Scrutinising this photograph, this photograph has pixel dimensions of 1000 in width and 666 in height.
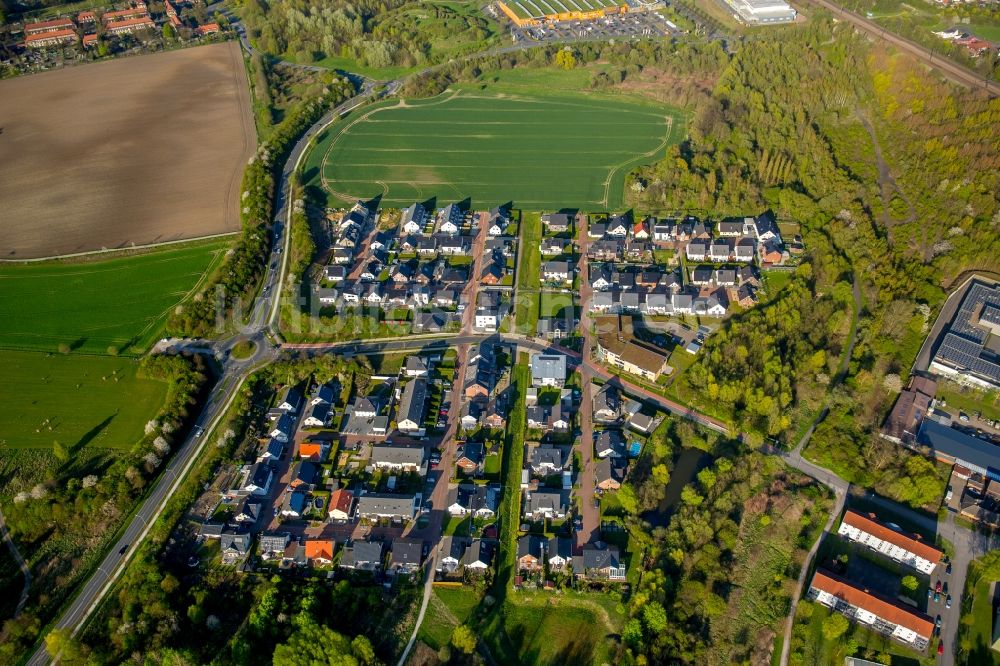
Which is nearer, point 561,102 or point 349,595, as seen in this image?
point 349,595

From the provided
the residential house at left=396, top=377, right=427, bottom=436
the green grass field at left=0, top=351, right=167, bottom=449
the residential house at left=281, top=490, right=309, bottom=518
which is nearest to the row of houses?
the residential house at left=396, top=377, right=427, bottom=436

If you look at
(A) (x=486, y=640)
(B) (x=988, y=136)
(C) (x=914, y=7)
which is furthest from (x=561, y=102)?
(A) (x=486, y=640)

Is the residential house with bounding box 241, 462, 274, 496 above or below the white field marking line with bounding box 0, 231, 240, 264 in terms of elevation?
below

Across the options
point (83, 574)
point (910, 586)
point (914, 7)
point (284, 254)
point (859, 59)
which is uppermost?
point (914, 7)

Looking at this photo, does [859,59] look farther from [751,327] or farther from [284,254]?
[284,254]

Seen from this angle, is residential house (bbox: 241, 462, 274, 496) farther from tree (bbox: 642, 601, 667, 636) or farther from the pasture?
the pasture

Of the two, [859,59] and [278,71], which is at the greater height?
[859,59]
